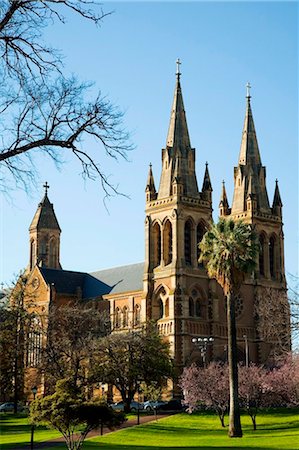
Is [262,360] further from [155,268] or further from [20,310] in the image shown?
[20,310]

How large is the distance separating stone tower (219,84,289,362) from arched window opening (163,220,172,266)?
10.9m

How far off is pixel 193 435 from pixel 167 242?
35.3 metres

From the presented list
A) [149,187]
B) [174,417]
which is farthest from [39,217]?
[174,417]

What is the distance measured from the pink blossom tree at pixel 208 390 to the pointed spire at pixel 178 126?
93.1 ft

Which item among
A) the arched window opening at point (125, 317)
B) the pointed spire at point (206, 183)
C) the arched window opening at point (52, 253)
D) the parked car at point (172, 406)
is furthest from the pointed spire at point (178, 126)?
the arched window opening at point (52, 253)

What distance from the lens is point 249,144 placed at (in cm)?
9619

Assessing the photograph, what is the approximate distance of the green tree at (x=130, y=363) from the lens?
68.1m

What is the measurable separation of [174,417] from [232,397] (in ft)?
52.2

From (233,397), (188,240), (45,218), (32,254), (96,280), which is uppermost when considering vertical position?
(45,218)

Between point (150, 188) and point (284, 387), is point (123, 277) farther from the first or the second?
point (284, 387)

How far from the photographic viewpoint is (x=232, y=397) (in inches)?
1879

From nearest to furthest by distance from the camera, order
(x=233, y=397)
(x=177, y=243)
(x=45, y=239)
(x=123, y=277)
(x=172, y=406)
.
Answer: (x=233, y=397), (x=172, y=406), (x=177, y=243), (x=123, y=277), (x=45, y=239)

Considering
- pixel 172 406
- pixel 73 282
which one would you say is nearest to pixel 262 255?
pixel 73 282

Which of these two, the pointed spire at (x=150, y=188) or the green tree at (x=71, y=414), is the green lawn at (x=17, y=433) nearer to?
the green tree at (x=71, y=414)
